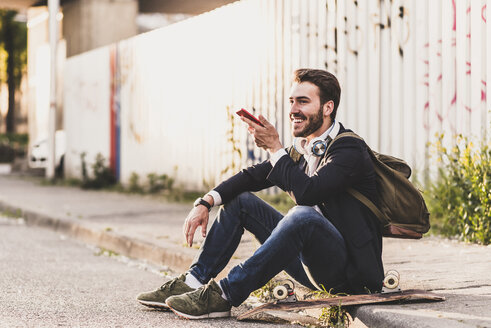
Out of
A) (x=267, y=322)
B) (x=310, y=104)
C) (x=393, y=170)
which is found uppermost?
(x=310, y=104)

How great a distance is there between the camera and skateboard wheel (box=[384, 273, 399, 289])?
3912mm

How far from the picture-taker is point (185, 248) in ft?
21.1

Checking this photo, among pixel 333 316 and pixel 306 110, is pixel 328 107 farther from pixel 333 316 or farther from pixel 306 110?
pixel 333 316

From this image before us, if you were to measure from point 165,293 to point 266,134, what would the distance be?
108 centimetres

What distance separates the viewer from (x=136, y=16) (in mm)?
19047

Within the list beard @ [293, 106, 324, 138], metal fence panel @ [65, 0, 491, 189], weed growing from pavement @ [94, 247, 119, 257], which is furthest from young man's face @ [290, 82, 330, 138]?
weed growing from pavement @ [94, 247, 119, 257]

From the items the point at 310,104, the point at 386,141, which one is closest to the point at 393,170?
A: the point at 310,104

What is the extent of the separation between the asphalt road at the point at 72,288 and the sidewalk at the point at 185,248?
26 cm

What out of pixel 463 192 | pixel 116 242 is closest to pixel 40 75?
pixel 116 242

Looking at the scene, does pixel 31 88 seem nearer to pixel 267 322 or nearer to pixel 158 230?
pixel 158 230

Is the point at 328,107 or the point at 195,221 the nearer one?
the point at 328,107

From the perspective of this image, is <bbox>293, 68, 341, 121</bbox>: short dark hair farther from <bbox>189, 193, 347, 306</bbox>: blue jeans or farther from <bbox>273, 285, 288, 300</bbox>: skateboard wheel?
<bbox>273, 285, 288, 300</bbox>: skateboard wheel

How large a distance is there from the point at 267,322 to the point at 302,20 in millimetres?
5351

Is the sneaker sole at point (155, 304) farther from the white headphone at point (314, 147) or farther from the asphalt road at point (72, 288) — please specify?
the white headphone at point (314, 147)
